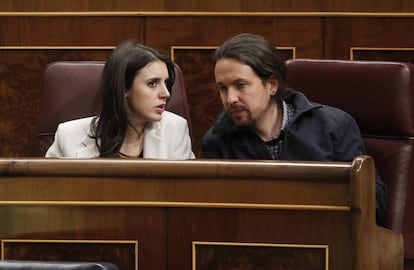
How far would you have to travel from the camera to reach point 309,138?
1.36 meters

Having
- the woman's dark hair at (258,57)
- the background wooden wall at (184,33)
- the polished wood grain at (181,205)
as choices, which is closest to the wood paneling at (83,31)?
the background wooden wall at (184,33)

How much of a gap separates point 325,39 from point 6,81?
2.05 ft

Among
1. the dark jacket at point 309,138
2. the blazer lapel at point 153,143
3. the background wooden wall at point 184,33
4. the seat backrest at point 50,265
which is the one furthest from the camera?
the background wooden wall at point 184,33

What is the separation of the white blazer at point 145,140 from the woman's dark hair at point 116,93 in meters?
0.02

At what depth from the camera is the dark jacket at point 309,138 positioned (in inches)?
53.2

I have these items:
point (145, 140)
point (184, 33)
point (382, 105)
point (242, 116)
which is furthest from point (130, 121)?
point (184, 33)

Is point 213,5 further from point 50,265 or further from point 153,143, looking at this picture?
point 50,265

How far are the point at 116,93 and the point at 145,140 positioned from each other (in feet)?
0.27

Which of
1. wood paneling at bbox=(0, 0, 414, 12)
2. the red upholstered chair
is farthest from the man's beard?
wood paneling at bbox=(0, 0, 414, 12)

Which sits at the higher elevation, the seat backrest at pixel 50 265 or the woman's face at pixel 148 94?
the woman's face at pixel 148 94

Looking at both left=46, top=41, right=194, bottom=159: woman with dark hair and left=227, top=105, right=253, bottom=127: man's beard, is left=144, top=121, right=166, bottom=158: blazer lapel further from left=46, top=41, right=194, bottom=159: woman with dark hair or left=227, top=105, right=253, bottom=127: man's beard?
left=227, top=105, right=253, bottom=127: man's beard

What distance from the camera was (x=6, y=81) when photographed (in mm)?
1935

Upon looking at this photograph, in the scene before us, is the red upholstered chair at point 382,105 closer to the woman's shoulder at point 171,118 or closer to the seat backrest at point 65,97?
the woman's shoulder at point 171,118

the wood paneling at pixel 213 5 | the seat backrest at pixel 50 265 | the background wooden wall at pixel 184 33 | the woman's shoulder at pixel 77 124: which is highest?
the wood paneling at pixel 213 5
